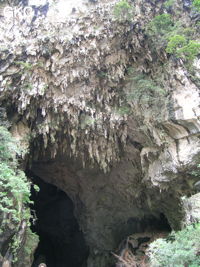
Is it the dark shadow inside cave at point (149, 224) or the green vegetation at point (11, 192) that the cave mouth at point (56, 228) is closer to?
the dark shadow inside cave at point (149, 224)

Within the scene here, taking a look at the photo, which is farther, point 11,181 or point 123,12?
point 123,12

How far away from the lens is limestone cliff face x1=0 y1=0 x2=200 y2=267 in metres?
7.87

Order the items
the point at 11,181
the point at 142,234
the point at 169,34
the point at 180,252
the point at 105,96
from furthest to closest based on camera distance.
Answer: the point at 142,234, the point at 105,96, the point at 169,34, the point at 11,181, the point at 180,252

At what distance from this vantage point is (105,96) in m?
8.69

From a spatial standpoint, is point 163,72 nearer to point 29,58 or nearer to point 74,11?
point 74,11

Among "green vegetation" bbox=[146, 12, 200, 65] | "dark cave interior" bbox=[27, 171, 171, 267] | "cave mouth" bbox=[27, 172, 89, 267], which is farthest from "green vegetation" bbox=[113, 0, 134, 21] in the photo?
"cave mouth" bbox=[27, 172, 89, 267]

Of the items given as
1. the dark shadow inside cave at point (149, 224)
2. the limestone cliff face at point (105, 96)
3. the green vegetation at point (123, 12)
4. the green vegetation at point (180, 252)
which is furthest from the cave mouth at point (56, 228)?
the green vegetation at point (123, 12)

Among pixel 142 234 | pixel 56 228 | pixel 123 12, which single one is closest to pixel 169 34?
pixel 123 12

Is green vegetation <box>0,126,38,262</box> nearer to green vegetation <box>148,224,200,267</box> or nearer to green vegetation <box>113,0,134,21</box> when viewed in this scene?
green vegetation <box>148,224,200,267</box>

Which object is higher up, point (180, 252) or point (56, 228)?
point (180, 252)

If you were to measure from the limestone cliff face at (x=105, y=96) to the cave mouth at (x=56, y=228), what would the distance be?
6.42 m

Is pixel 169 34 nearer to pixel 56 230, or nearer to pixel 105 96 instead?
pixel 105 96

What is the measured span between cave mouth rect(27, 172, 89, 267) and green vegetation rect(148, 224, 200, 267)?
31.7 ft

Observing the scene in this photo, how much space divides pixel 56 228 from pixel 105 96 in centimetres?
967
